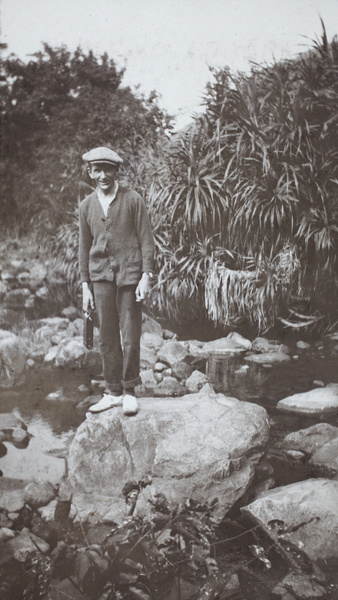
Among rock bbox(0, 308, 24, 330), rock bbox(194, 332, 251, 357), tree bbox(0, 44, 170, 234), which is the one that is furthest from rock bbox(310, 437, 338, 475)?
rock bbox(0, 308, 24, 330)

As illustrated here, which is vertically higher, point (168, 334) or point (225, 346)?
point (168, 334)

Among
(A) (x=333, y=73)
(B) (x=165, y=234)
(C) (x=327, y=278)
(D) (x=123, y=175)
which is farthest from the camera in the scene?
(B) (x=165, y=234)

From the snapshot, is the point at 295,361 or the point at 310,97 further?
the point at 295,361

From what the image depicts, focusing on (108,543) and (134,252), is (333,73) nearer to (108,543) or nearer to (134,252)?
(134,252)

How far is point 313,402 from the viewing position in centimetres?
380

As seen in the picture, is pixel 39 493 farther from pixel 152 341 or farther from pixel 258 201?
pixel 258 201

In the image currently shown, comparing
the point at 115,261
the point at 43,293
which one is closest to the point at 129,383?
the point at 115,261

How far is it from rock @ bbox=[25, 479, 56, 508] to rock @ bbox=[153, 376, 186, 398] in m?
1.55

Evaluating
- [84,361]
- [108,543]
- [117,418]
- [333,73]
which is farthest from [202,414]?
[333,73]

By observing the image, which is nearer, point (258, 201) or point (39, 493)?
point (39, 493)

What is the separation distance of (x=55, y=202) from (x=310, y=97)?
2.05 metres

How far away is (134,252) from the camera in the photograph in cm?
289

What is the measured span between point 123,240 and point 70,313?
2605mm

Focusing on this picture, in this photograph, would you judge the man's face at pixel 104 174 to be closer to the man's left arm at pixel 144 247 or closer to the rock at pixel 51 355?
the man's left arm at pixel 144 247
